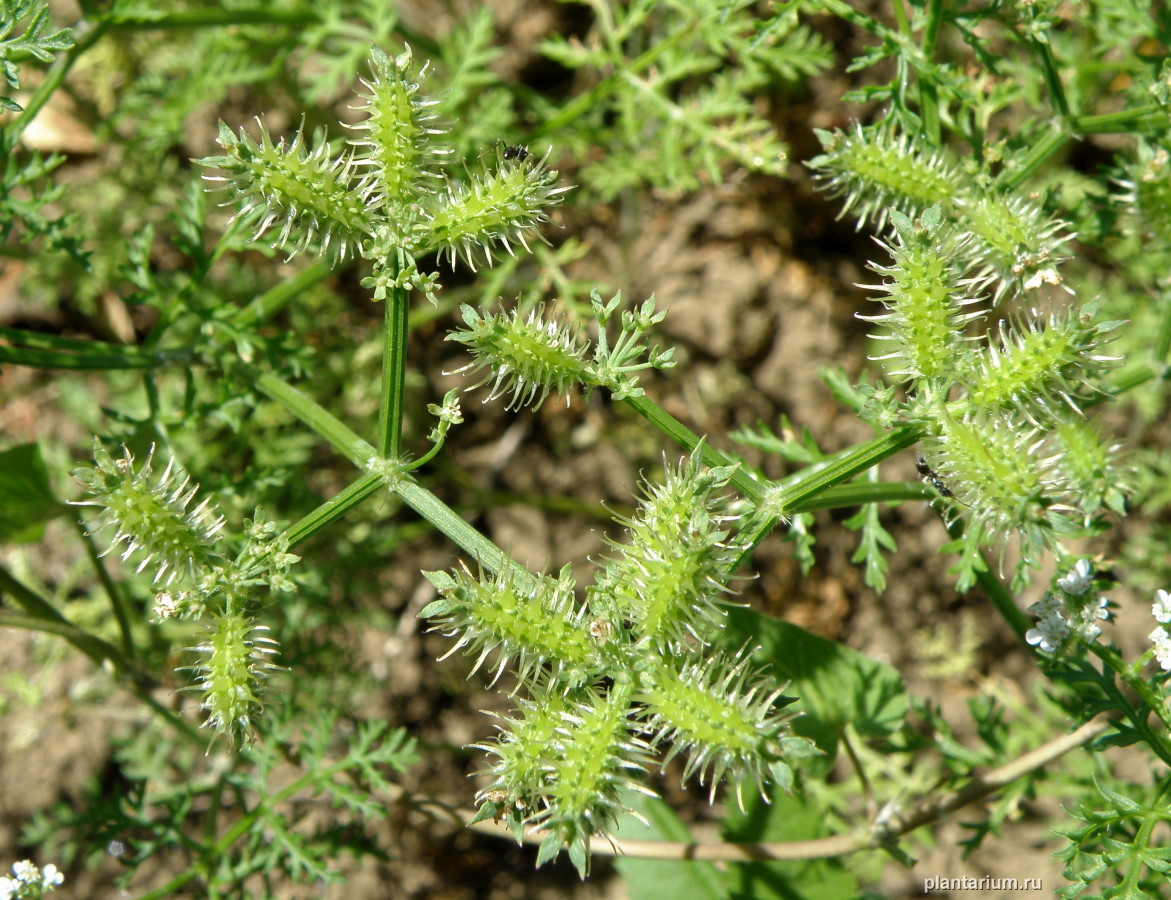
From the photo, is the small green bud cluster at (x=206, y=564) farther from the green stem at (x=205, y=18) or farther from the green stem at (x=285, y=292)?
the green stem at (x=205, y=18)

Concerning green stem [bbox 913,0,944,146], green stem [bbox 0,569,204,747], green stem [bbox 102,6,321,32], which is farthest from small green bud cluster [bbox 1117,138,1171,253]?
green stem [bbox 0,569,204,747]

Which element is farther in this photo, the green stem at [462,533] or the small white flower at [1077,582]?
the small white flower at [1077,582]

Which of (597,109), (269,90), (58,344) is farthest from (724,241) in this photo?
(58,344)

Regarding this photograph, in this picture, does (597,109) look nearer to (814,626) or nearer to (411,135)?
(411,135)

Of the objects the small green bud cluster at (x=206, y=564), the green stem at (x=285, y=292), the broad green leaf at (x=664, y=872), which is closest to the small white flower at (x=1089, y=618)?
the broad green leaf at (x=664, y=872)

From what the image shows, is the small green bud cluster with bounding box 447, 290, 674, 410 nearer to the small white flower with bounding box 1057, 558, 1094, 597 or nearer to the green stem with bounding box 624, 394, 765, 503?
the green stem with bounding box 624, 394, 765, 503

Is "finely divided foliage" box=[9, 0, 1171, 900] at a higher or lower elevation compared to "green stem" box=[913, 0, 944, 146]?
lower

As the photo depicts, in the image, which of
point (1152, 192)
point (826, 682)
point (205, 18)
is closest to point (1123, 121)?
point (1152, 192)
